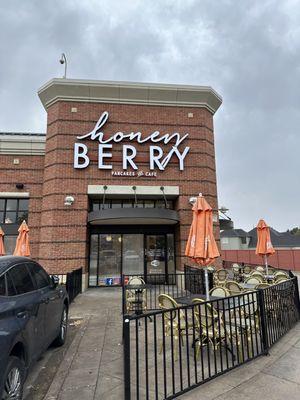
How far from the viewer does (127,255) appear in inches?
514

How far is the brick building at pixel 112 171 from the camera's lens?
12375mm

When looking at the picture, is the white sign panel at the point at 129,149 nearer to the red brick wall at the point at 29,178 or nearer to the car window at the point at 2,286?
the red brick wall at the point at 29,178

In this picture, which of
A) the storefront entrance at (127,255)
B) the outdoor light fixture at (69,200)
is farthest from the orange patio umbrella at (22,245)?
the storefront entrance at (127,255)

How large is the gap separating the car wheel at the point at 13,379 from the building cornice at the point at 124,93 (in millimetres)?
12151

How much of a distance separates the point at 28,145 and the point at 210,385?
43.8 feet

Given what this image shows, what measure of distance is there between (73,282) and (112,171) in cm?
527

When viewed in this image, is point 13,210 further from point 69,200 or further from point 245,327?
point 245,327

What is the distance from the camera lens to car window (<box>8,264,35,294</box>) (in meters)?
3.55

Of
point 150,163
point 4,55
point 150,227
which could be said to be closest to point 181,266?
point 150,227

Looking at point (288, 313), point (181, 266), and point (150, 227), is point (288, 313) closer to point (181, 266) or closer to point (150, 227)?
point (181, 266)

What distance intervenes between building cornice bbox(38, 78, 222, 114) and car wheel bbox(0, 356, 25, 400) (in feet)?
39.9

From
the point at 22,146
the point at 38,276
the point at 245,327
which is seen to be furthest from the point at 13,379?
the point at 22,146

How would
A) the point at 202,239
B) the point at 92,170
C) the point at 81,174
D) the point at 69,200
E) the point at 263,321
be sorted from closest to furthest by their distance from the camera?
1. the point at 263,321
2. the point at 202,239
3. the point at 69,200
4. the point at 81,174
5. the point at 92,170

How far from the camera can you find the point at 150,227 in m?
13.4
